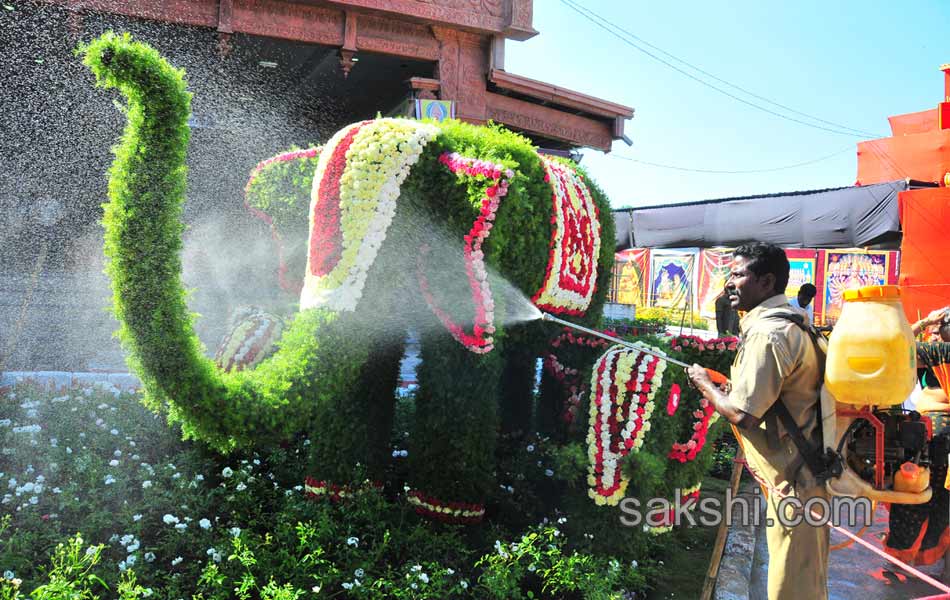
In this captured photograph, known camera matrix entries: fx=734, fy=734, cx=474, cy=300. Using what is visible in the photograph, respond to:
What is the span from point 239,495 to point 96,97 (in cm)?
889

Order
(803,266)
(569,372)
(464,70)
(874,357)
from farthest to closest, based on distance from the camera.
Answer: (803,266) → (464,70) → (569,372) → (874,357)

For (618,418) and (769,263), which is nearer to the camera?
(769,263)

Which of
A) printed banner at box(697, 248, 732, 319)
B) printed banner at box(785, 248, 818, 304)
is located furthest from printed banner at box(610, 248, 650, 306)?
printed banner at box(785, 248, 818, 304)

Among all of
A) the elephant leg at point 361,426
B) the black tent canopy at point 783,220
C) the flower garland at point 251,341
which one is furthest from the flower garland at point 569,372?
the black tent canopy at point 783,220

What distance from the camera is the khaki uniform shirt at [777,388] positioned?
9.41 feet

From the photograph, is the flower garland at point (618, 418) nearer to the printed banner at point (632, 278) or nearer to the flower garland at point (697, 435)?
the flower garland at point (697, 435)

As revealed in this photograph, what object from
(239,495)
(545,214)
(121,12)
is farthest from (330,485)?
(121,12)

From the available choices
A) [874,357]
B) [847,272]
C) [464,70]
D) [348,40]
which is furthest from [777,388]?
[847,272]

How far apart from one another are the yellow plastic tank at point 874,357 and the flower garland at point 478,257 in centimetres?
177

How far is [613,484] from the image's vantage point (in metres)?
4.20

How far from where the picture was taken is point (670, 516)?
14.8ft

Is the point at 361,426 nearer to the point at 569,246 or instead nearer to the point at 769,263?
the point at 569,246

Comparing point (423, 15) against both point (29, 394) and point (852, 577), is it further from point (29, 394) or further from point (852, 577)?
point (852, 577)

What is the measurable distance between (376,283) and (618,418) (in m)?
1.59
